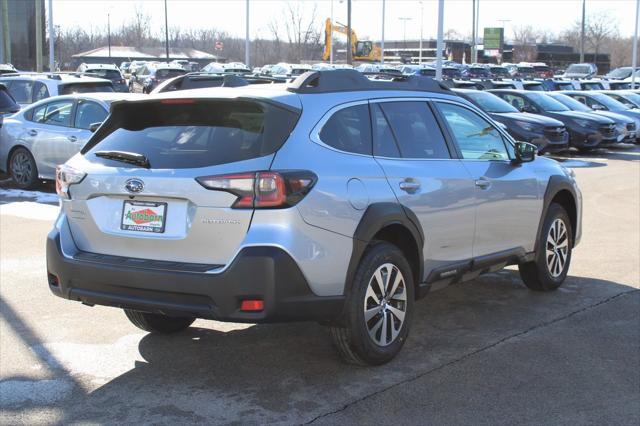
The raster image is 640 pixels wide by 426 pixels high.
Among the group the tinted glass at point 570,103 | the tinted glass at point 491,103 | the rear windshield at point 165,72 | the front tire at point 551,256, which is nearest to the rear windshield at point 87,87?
the tinted glass at point 491,103

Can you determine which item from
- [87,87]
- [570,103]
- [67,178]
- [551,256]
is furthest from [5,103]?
[570,103]

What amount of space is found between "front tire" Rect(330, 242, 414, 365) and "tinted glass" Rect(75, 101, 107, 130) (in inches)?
336

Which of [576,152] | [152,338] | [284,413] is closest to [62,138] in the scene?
[152,338]

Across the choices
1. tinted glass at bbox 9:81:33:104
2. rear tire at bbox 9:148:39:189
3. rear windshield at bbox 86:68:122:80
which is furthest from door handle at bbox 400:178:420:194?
rear windshield at bbox 86:68:122:80

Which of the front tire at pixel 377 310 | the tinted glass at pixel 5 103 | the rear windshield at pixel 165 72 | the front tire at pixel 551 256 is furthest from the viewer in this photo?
the rear windshield at pixel 165 72

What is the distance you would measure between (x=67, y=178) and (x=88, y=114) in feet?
26.6

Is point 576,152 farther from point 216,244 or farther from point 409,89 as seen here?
point 216,244

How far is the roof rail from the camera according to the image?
5066 mm

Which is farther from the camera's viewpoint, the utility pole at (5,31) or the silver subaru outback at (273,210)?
the utility pole at (5,31)

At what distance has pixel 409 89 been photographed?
5.89 metres

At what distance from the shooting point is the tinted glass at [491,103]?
20438 mm

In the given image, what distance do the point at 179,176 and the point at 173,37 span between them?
136770mm

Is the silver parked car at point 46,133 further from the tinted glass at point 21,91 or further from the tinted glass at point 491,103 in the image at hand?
the tinted glass at point 491,103

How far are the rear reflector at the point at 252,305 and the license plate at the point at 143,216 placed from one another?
2.13 feet
